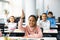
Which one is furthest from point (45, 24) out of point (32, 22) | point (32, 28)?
point (32, 22)

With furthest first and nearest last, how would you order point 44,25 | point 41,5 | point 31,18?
point 41,5
point 44,25
point 31,18

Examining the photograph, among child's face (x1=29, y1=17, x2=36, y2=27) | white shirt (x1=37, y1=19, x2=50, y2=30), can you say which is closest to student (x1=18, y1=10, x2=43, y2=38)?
child's face (x1=29, y1=17, x2=36, y2=27)

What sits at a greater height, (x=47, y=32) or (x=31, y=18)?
(x=31, y=18)

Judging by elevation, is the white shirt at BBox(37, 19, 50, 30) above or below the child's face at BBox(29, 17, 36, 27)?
below

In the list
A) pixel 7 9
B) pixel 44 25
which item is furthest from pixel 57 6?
pixel 44 25

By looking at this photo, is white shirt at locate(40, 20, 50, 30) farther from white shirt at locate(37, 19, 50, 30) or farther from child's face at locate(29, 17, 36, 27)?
child's face at locate(29, 17, 36, 27)

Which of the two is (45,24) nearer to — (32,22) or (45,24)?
(45,24)

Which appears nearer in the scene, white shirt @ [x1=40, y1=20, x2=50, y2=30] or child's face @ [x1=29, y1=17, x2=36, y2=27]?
child's face @ [x1=29, y1=17, x2=36, y2=27]

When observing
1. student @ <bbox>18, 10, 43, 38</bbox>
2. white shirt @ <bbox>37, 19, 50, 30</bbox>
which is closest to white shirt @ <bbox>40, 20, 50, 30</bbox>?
white shirt @ <bbox>37, 19, 50, 30</bbox>

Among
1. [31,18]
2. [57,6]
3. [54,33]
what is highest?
[57,6]

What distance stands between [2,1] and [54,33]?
482 centimetres

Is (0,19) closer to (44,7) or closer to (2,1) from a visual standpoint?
(2,1)

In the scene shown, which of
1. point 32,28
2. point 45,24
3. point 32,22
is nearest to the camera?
point 32,22

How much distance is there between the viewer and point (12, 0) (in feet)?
29.7
